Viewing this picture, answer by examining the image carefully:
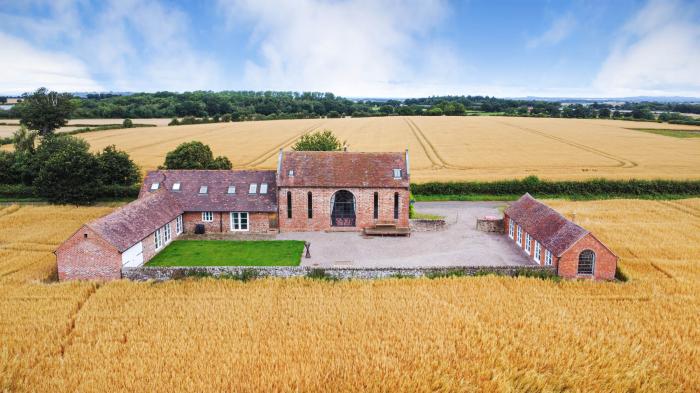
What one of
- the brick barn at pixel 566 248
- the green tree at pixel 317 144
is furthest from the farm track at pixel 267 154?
the brick barn at pixel 566 248

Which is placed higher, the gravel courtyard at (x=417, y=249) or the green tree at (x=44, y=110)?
the green tree at (x=44, y=110)

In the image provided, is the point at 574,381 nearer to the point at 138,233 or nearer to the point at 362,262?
the point at 362,262

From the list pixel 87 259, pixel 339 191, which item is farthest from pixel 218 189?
pixel 87 259

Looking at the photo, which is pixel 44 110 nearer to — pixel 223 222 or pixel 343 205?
pixel 223 222

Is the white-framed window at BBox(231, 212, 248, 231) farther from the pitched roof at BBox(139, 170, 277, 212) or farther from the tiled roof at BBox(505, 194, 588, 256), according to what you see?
the tiled roof at BBox(505, 194, 588, 256)

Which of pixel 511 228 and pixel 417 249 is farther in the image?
Answer: pixel 511 228

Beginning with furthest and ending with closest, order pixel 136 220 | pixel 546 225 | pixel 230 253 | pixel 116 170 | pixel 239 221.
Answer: pixel 116 170 → pixel 239 221 → pixel 230 253 → pixel 546 225 → pixel 136 220

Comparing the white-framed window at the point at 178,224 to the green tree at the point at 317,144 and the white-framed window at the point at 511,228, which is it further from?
the white-framed window at the point at 511,228
